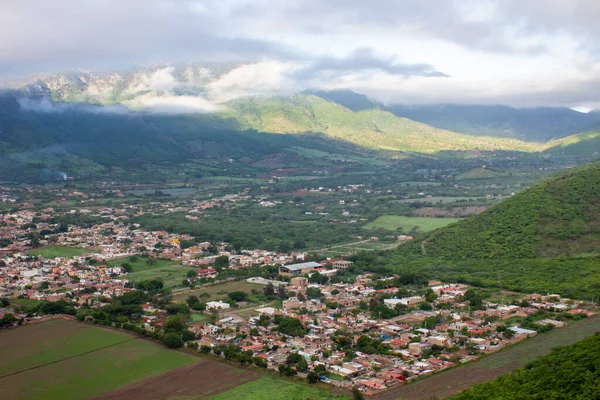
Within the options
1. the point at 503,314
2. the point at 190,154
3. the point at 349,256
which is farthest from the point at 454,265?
the point at 190,154

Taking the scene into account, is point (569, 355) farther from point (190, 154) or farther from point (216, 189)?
point (190, 154)

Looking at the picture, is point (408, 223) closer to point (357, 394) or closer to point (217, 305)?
point (217, 305)

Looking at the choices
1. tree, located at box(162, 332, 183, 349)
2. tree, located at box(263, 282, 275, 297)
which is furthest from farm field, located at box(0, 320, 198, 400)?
tree, located at box(263, 282, 275, 297)

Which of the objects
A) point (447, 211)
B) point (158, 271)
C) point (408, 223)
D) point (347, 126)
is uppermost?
point (347, 126)

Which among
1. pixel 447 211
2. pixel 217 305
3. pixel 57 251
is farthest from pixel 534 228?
pixel 57 251

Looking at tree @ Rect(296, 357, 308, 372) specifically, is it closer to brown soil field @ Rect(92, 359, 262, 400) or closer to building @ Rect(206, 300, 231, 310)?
brown soil field @ Rect(92, 359, 262, 400)

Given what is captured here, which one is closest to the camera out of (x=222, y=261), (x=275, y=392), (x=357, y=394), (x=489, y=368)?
(x=357, y=394)
